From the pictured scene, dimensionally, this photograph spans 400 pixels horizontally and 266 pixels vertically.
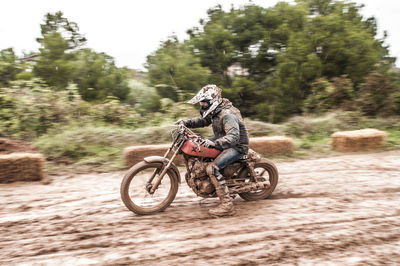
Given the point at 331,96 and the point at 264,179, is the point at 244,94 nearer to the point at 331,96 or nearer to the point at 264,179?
the point at 331,96

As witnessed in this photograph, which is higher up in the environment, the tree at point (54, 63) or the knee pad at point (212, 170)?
the tree at point (54, 63)

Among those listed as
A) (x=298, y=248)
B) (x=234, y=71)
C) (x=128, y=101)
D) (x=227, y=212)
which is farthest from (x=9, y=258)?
(x=234, y=71)

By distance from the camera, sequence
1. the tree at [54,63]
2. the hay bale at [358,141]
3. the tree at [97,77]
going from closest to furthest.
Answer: the hay bale at [358,141] → the tree at [54,63] → the tree at [97,77]

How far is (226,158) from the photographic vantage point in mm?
4645

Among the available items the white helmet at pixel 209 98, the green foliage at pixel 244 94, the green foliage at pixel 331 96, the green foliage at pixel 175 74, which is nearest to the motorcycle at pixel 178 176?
the white helmet at pixel 209 98

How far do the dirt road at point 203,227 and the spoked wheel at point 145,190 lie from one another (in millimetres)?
160

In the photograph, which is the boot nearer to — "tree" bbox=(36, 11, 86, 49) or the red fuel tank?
the red fuel tank

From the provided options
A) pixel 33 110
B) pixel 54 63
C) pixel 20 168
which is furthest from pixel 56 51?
pixel 20 168

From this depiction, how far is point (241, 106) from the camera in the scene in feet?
48.8

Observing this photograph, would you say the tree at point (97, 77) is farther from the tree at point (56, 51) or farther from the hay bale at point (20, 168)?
the hay bale at point (20, 168)

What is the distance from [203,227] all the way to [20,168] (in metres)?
4.23

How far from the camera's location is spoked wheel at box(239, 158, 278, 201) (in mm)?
5207

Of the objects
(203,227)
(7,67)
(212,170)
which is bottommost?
(203,227)

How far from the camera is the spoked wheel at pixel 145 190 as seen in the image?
14.8ft
